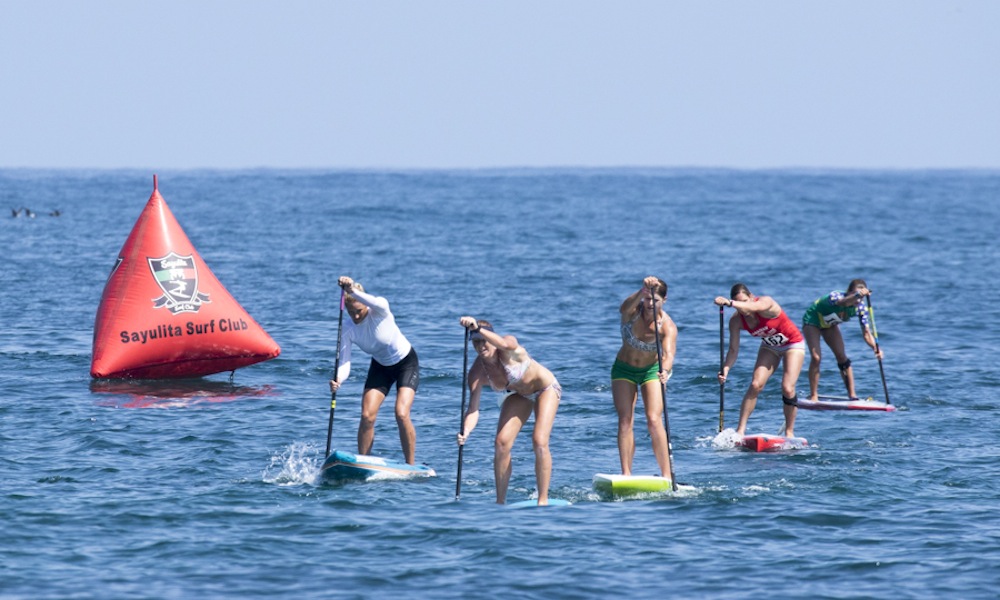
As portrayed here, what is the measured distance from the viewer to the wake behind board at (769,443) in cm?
1650

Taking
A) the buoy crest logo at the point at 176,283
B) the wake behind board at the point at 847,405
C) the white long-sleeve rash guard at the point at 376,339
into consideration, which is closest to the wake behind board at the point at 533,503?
the white long-sleeve rash guard at the point at 376,339

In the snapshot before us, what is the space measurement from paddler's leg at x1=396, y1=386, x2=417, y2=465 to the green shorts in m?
2.20

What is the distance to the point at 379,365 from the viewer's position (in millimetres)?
14859

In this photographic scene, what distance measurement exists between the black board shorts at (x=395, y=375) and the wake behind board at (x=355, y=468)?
73 centimetres

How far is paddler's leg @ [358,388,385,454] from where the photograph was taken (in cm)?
1462

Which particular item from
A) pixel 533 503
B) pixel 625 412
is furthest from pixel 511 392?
pixel 625 412

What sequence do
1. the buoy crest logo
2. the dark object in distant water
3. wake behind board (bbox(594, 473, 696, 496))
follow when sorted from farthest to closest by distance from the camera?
the dark object in distant water
the buoy crest logo
wake behind board (bbox(594, 473, 696, 496))

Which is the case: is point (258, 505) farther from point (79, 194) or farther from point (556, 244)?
point (79, 194)

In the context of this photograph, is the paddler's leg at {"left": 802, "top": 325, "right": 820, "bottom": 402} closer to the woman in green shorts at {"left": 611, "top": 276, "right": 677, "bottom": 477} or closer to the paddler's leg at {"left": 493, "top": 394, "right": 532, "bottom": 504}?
the woman in green shorts at {"left": 611, "top": 276, "right": 677, "bottom": 477}

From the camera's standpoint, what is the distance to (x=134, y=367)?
Result: 1994cm

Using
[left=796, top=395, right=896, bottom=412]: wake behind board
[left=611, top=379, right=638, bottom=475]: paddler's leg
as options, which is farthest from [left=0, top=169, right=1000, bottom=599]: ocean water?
[left=611, top=379, right=638, bottom=475]: paddler's leg

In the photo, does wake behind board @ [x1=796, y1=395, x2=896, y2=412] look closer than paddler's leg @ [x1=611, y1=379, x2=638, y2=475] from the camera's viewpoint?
No

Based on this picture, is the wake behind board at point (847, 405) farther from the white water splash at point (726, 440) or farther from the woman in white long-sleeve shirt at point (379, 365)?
the woman in white long-sleeve shirt at point (379, 365)

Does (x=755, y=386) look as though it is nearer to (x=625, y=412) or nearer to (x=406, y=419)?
(x=625, y=412)
